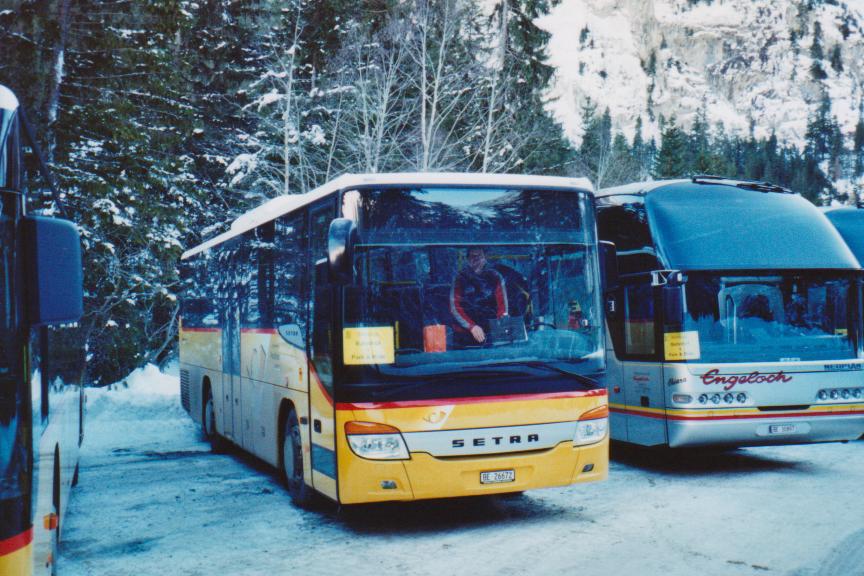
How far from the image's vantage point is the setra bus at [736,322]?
10086mm

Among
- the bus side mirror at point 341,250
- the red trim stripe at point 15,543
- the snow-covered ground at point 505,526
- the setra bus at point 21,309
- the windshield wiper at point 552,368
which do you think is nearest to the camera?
the red trim stripe at point 15,543

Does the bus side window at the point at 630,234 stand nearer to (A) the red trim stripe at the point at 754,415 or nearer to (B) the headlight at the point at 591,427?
(A) the red trim stripe at the point at 754,415

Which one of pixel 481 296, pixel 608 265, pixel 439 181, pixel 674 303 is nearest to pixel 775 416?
pixel 674 303

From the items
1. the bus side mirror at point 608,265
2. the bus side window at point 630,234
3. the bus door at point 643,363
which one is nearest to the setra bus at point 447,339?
the bus side mirror at point 608,265

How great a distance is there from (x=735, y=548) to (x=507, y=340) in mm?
2364

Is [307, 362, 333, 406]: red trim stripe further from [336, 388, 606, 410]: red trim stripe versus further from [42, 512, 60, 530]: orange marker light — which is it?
[42, 512, 60, 530]: orange marker light

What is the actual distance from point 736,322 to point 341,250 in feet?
17.3

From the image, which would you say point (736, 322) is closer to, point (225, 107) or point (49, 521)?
point (49, 521)

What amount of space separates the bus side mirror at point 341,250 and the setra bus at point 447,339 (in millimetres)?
11

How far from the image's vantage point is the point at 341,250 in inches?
275

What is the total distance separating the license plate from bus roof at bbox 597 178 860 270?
3745 millimetres

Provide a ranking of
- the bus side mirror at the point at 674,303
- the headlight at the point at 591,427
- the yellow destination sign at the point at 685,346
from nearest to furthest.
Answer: the headlight at the point at 591,427
the bus side mirror at the point at 674,303
the yellow destination sign at the point at 685,346

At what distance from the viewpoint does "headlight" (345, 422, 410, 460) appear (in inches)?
287

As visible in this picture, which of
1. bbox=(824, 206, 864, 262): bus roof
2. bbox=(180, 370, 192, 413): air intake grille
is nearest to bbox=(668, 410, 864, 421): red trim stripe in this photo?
bbox=(824, 206, 864, 262): bus roof
